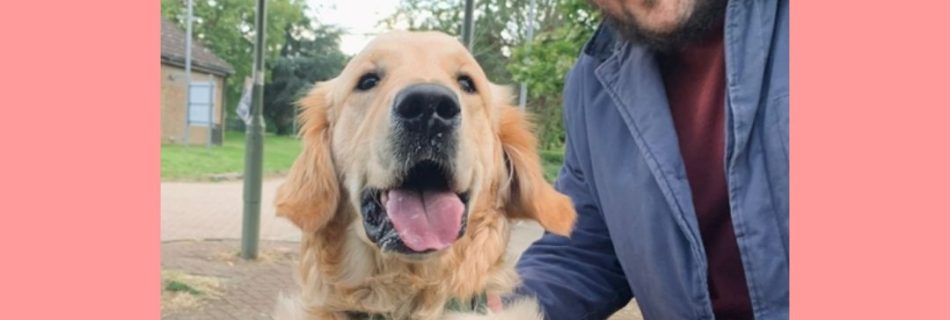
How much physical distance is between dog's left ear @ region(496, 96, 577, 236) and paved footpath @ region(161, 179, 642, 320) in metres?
0.60

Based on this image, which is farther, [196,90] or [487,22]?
[196,90]

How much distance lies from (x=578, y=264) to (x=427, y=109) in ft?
2.91

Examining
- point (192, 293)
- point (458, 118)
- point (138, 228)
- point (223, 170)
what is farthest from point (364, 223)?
point (223, 170)

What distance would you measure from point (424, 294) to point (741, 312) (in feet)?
2.75

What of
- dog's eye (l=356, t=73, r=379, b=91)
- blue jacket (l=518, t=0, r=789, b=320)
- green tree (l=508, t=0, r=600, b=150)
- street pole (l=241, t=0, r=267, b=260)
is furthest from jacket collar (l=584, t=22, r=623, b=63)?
street pole (l=241, t=0, r=267, b=260)

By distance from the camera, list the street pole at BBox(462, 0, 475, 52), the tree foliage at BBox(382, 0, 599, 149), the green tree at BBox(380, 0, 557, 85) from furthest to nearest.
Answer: the tree foliage at BBox(382, 0, 599, 149) < the green tree at BBox(380, 0, 557, 85) < the street pole at BBox(462, 0, 475, 52)

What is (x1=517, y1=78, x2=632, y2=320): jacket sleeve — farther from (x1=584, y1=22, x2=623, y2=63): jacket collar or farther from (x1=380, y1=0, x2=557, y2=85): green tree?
(x1=380, y1=0, x2=557, y2=85): green tree

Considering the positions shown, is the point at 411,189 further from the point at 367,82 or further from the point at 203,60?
the point at 203,60

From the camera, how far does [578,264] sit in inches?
87.6

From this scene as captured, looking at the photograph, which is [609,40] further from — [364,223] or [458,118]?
[364,223]

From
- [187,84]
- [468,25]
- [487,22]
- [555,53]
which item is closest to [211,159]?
[187,84]

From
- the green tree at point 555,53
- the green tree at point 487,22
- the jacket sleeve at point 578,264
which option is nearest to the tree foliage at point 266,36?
the green tree at point 487,22

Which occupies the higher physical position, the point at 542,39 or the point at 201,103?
the point at 542,39

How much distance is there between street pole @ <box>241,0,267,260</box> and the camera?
5.90 m
